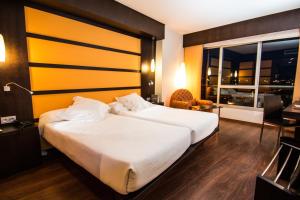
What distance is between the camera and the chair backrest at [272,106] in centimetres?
296

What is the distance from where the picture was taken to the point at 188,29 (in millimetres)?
4598

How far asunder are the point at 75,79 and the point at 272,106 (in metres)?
3.86

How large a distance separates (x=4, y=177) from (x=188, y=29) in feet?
16.5

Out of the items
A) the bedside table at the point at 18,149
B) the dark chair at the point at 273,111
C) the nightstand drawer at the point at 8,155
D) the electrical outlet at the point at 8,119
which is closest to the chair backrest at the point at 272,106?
the dark chair at the point at 273,111

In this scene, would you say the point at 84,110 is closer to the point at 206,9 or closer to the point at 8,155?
the point at 8,155

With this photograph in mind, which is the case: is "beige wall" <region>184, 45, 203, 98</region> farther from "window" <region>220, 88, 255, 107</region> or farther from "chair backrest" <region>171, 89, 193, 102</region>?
"window" <region>220, 88, 255, 107</region>

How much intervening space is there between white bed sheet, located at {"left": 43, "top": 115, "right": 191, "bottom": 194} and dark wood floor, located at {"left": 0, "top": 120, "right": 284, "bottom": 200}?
0.27 meters

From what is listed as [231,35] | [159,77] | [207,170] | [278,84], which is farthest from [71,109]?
[278,84]

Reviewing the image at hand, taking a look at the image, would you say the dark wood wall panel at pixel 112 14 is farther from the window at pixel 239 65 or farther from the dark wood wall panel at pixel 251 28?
the window at pixel 239 65

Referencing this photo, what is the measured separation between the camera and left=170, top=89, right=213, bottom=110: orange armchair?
14.1ft

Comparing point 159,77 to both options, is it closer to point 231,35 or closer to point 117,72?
point 117,72

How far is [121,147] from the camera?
149 cm

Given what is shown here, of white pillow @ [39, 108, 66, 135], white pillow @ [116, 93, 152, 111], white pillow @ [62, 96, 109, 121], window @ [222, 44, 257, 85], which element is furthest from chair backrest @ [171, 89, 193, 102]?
white pillow @ [39, 108, 66, 135]

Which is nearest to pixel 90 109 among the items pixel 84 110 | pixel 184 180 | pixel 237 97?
pixel 84 110
